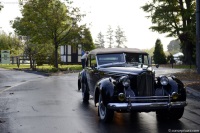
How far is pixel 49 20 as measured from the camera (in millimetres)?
33219

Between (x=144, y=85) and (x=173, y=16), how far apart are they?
31.7 m

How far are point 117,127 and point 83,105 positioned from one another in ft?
11.8

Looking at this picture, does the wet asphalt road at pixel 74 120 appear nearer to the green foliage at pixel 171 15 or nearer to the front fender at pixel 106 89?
the front fender at pixel 106 89

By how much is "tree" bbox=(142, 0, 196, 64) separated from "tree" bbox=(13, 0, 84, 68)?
951 cm

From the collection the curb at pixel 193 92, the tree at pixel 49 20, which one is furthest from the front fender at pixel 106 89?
the tree at pixel 49 20

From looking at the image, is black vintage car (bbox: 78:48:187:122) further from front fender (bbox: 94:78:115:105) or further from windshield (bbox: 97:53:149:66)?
windshield (bbox: 97:53:149:66)

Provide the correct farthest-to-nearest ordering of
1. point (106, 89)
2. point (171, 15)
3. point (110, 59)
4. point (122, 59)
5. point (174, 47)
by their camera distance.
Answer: point (174, 47) → point (171, 15) → point (110, 59) → point (122, 59) → point (106, 89)

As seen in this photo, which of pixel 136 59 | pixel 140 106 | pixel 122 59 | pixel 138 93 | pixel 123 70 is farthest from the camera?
pixel 136 59

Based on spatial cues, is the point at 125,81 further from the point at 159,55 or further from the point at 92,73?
the point at 159,55

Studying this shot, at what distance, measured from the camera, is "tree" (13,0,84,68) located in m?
33.4

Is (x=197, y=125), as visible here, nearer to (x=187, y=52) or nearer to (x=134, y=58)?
(x=134, y=58)

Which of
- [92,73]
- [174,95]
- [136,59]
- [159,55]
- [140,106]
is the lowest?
[140,106]

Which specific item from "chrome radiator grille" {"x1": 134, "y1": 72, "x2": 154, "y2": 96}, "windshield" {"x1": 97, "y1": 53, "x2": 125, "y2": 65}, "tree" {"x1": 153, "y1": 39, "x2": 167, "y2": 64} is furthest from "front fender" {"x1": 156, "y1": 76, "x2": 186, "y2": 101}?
"tree" {"x1": 153, "y1": 39, "x2": 167, "y2": 64}

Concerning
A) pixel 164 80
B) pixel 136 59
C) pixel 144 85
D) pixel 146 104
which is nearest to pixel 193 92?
pixel 136 59
